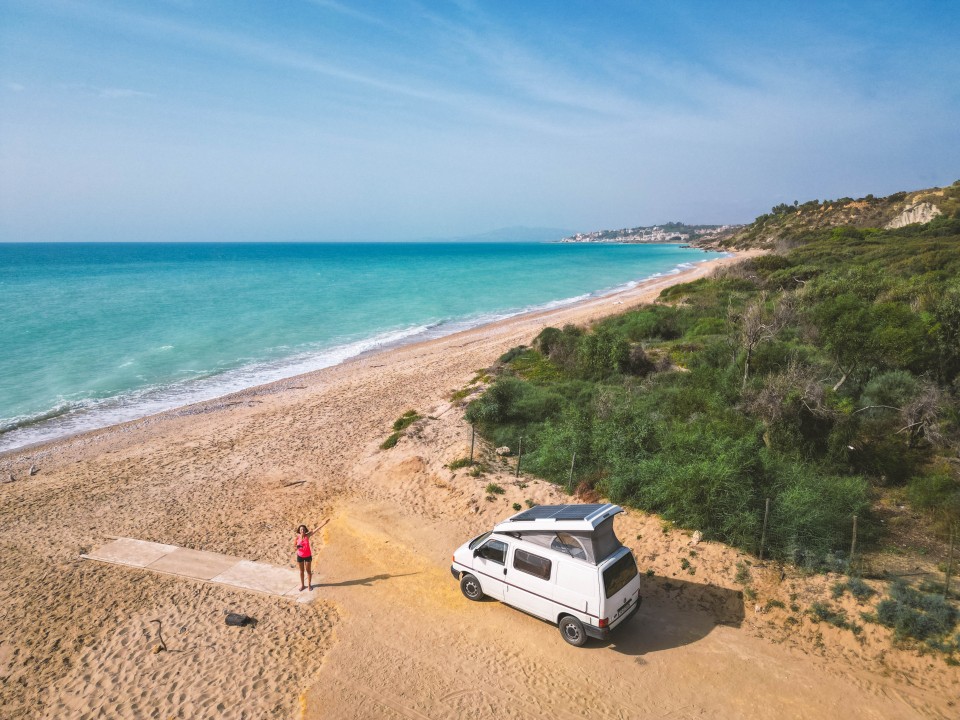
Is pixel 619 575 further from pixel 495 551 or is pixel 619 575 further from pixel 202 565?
pixel 202 565

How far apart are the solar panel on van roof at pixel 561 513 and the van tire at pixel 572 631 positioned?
1623 mm

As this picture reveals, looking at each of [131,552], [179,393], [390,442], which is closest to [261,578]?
[131,552]

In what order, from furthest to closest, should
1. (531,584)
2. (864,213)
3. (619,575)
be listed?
(864,213)
(531,584)
(619,575)

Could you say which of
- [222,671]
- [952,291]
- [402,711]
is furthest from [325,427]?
[952,291]

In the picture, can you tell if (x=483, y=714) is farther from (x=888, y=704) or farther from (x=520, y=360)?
(x=520, y=360)

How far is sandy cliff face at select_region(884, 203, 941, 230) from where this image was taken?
62.6 meters

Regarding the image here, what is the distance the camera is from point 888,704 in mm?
7793

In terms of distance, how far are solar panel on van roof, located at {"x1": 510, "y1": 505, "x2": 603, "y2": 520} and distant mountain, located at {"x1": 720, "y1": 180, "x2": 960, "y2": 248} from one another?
6749cm

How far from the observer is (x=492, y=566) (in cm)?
1013

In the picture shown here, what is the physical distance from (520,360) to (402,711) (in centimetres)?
1987

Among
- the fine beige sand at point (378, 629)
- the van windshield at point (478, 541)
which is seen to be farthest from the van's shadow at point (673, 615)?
the van windshield at point (478, 541)

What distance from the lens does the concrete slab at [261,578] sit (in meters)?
11.2

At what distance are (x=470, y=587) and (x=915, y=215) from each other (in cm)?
7964

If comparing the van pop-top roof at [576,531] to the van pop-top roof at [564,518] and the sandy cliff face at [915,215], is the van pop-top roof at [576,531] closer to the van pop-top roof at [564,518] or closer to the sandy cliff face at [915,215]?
the van pop-top roof at [564,518]
